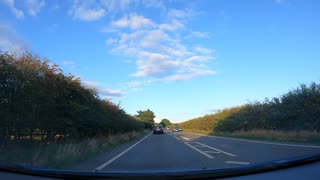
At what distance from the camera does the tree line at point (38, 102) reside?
17.7m

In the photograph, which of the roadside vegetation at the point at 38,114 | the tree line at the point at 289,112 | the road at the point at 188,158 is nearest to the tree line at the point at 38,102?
the roadside vegetation at the point at 38,114

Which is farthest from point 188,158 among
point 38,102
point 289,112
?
point 289,112

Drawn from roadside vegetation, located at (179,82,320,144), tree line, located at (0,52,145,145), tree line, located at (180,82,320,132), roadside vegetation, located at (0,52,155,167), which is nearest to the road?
roadside vegetation, located at (0,52,155,167)

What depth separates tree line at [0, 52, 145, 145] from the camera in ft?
58.1

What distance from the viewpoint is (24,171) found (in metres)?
6.01

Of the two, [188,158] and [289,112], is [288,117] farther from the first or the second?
[188,158]

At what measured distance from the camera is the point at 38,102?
66.7 ft

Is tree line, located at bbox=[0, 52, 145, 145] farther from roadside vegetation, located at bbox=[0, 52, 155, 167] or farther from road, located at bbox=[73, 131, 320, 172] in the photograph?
road, located at bbox=[73, 131, 320, 172]

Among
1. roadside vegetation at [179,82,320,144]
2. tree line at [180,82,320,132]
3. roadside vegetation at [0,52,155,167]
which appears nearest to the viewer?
roadside vegetation at [0,52,155,167]

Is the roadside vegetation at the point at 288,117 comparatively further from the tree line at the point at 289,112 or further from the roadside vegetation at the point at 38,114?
the roadside vegetation at the point at 38,114

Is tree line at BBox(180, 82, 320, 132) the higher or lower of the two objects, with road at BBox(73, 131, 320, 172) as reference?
higher

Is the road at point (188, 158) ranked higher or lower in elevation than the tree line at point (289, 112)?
lower

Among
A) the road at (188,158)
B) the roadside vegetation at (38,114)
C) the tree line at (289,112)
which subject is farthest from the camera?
the tree line at (289,112)

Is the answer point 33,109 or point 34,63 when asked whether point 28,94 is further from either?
point 34,63
